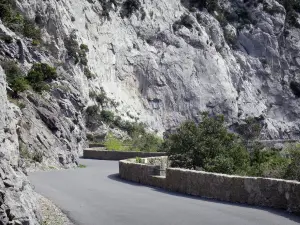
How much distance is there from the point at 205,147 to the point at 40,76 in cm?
1718

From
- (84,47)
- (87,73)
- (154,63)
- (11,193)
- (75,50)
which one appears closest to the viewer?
(11,193)

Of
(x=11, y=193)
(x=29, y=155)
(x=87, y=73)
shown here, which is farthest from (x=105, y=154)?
(x=11, y=193)

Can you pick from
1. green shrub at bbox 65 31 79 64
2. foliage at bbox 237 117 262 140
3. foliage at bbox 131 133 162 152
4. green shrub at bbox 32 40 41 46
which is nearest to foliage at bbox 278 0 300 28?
foliage at bbox 237 117 262 140

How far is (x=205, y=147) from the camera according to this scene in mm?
21172

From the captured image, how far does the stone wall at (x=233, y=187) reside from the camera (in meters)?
12.9

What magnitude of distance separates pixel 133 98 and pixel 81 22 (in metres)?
10.9

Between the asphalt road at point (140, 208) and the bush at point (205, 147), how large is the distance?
356 centimetres

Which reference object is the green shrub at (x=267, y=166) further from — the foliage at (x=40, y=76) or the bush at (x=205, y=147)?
the foliage at (x=40, y=76)

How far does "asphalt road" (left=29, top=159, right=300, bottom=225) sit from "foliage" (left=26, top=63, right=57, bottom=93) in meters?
15.0

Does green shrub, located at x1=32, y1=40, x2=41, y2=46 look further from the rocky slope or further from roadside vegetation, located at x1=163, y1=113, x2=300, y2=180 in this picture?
roadside vegetation, located at x1=163, y1=113, x2=300, y2=180

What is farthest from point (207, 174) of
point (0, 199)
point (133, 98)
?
point (133, 98)

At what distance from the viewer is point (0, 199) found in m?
8.72

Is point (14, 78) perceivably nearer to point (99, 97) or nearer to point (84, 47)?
point (99, 97)

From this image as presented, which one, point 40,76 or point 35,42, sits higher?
point 35,42
